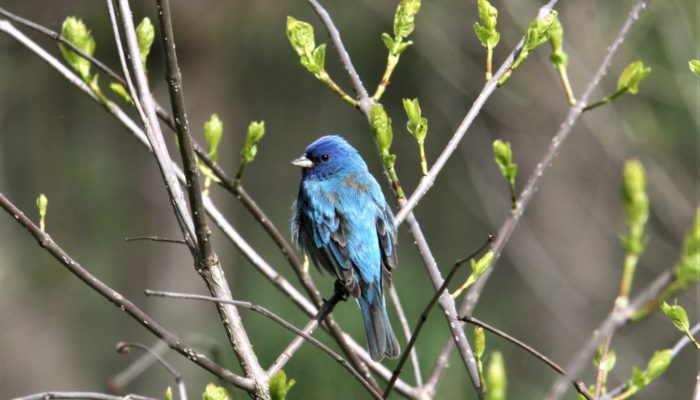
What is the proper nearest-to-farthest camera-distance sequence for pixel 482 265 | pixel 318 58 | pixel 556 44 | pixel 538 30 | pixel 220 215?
1. pixel 482 265
2. pixel 538 30
3. pixel 318 58
4. pixel 556 44
5. pixel 220 215

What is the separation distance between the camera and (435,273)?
2.71m

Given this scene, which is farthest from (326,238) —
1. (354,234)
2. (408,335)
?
(408,335)

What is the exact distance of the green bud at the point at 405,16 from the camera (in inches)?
113

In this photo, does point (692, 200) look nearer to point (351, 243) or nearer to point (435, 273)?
point (351, 243)

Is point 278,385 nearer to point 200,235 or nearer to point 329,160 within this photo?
point 200,235

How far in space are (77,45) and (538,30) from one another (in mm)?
1574

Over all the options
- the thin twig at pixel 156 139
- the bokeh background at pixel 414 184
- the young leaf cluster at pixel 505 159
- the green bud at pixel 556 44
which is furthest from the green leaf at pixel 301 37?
the bokeh background at pixel 414 184

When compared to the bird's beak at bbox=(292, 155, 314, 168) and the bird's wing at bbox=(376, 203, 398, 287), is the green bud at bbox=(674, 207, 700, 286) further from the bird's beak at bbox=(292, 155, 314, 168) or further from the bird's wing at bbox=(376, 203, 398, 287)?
the bird's beak at bbox=(292, 155, 314, 168)

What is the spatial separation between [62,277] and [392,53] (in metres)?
8.51

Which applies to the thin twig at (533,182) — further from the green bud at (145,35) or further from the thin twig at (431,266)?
the green bud at (145,35)

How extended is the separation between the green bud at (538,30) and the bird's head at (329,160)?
1507mm

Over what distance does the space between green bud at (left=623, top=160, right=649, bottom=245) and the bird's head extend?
2.71 metres

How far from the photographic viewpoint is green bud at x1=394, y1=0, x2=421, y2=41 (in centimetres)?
288

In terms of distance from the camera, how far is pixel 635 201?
143 centimetres
